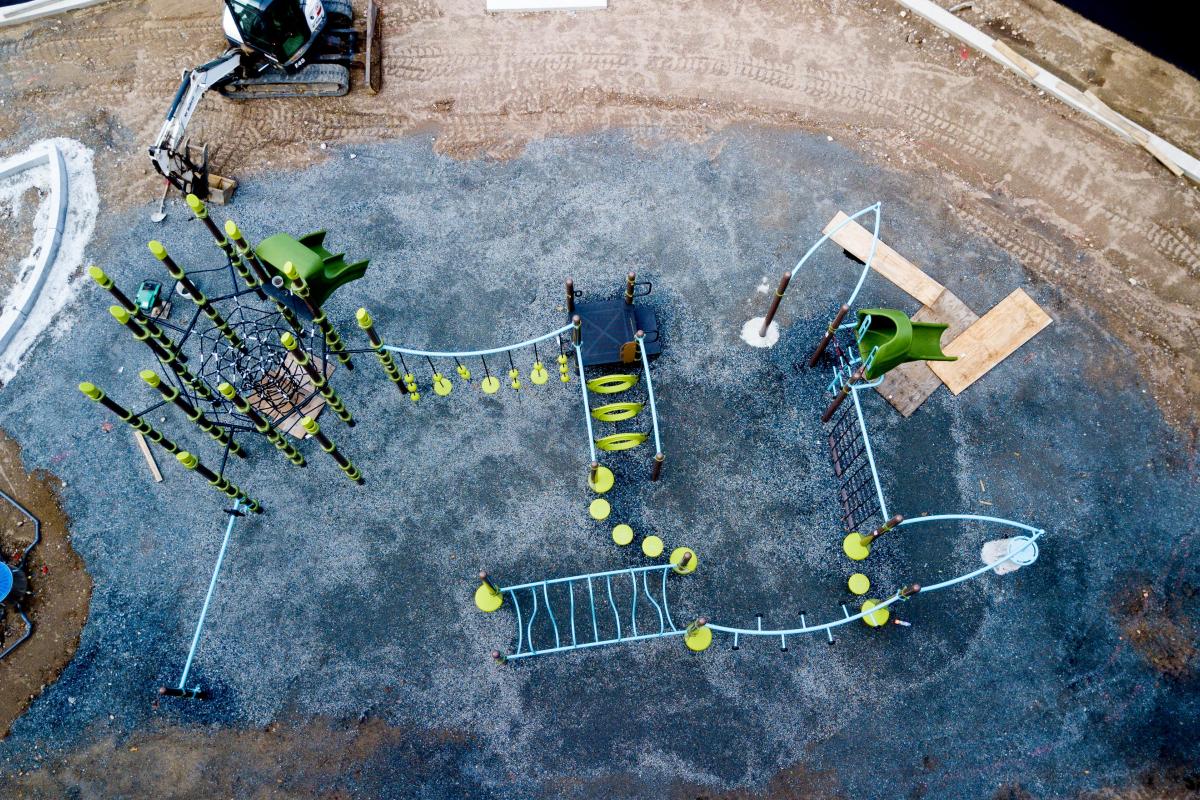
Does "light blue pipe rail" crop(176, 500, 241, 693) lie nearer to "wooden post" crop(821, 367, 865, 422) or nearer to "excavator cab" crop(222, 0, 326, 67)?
"excavator cab" crop(222, 0, 326, 67)

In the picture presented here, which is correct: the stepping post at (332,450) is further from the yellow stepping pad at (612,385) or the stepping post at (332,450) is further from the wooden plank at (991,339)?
the wooden plank at (991,339)

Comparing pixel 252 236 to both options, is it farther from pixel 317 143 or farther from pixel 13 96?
pixel 13 96

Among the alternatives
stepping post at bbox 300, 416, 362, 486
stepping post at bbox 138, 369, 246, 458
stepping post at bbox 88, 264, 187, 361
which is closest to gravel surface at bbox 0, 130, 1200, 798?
stepping post at bbox 300, 416, 362, 486

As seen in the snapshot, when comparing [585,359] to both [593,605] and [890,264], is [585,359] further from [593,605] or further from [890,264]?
[890,264]

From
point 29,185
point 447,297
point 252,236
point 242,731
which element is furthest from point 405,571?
point 29,185

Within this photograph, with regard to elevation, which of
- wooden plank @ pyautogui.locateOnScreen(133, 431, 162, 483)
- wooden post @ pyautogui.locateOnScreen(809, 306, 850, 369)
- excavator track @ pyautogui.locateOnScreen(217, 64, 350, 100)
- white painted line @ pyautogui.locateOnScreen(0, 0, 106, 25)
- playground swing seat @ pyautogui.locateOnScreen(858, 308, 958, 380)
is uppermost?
white painted line @ pyautogui.locateOnScreen(0, 0, 106, 25)

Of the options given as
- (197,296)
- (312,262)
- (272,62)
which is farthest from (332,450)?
(272,62)
